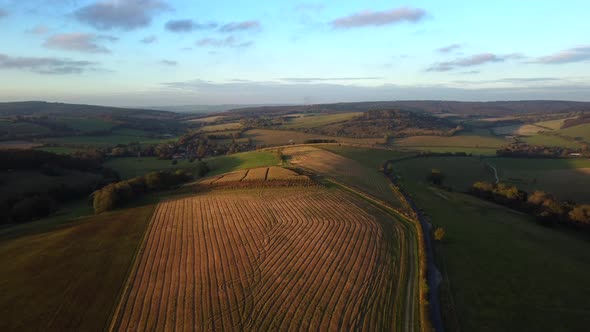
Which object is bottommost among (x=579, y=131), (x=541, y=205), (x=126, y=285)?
(x=541, y=205)

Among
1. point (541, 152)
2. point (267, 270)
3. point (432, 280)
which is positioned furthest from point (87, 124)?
point (541, 152)

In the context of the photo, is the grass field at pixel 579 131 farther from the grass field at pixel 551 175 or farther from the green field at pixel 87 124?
the green field at pixel 87 124

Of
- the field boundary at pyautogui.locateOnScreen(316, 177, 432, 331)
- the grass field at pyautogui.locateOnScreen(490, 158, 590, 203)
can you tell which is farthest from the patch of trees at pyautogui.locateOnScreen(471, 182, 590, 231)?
the field boundary at pyautogui.locateOnScreen(316, 177, 432, 331)

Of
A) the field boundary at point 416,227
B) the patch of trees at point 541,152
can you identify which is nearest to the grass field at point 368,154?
the field boundary at point 416,227

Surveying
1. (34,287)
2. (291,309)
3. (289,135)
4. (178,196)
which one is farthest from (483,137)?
(34,287)

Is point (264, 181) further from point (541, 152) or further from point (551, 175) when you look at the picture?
point (541, 152)
